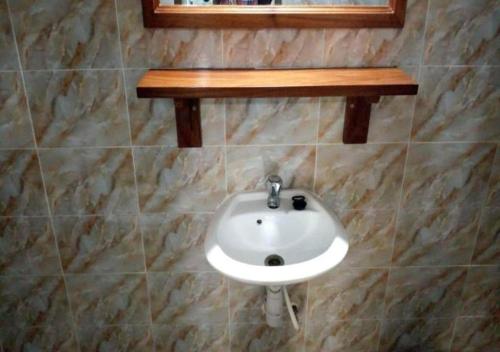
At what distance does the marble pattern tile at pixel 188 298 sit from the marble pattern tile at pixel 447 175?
0.77m

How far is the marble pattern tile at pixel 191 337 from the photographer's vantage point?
65.5 inches

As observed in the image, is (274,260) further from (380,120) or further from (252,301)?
(380,120)

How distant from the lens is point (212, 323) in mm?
1661

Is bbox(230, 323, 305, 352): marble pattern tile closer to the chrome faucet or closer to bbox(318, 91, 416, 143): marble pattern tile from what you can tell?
the chrome faucet

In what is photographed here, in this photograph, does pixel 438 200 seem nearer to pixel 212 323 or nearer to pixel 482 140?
pixel 482 140

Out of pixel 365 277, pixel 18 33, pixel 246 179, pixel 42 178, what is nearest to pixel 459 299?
pixel 365 277

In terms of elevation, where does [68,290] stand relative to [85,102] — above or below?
below

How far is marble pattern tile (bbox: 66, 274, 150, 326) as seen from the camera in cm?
157

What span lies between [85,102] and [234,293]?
86 cm

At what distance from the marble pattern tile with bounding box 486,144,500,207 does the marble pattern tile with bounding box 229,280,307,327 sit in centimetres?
74

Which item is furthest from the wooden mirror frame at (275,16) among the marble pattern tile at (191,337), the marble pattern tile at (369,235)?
the marble pattern tile at (191,337)

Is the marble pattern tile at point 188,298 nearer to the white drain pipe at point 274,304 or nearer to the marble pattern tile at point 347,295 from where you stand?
the white drain pipe at point 274,304

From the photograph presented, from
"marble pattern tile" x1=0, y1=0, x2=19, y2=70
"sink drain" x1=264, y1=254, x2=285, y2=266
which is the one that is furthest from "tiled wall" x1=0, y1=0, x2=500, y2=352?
"sink drain" x1=264, y1=254, x2=285, y2=266

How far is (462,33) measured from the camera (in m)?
1.27
